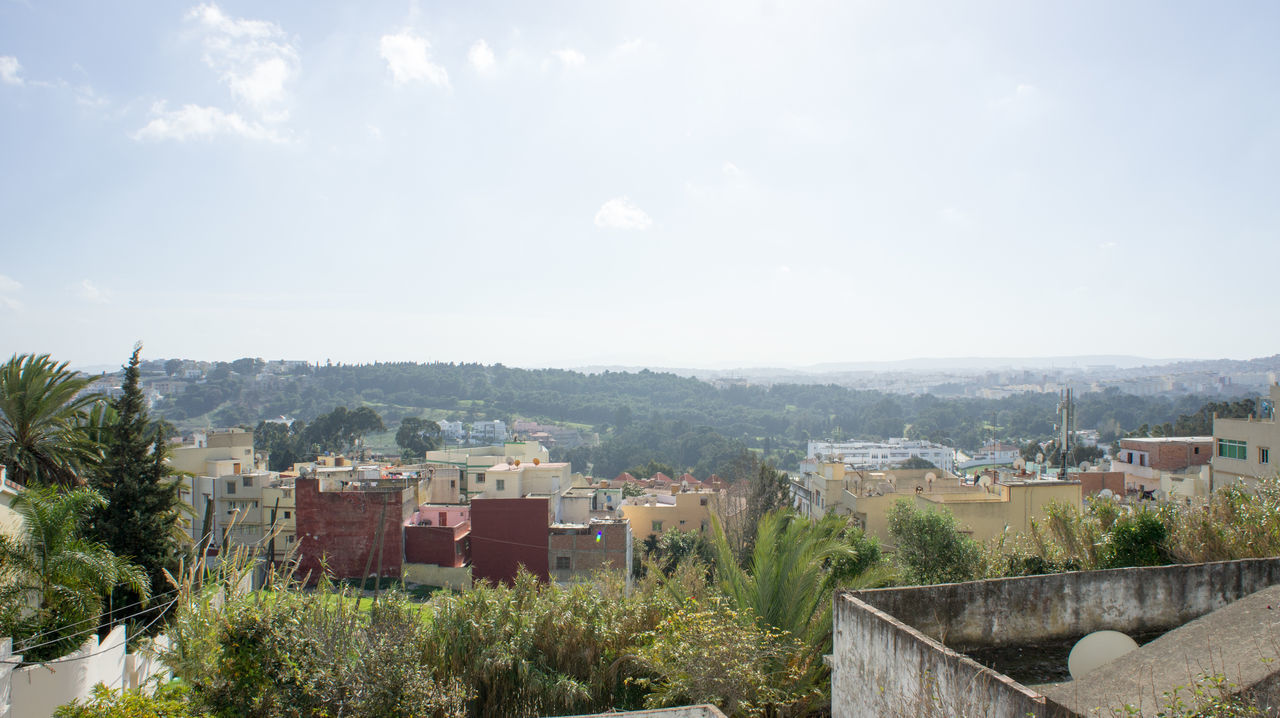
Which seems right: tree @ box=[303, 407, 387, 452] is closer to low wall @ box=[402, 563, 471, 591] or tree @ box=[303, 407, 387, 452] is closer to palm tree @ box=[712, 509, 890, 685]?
low wall @ box=[402, 563, 471, 591]

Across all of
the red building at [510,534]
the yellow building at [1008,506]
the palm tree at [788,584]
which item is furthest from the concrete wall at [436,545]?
the palm tree at [788,584]

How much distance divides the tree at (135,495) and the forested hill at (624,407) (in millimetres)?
81552

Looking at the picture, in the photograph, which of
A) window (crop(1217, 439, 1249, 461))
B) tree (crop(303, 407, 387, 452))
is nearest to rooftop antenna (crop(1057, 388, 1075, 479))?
window (crop(1217, 439, 1249, 461))

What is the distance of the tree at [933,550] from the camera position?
1584 cm

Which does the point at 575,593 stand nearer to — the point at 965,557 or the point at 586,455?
the point at 965,557

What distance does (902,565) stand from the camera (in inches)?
656

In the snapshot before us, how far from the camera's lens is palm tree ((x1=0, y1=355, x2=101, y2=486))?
512 inches

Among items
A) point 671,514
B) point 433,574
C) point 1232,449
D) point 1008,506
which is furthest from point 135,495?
point 1232,449

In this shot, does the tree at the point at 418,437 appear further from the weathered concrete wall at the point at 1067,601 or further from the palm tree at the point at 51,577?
the weathered concrete wall at the point at 1067,601

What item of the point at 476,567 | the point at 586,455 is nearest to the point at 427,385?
the point at 586,455

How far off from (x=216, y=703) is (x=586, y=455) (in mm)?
91491

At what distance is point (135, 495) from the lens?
46.0 feet

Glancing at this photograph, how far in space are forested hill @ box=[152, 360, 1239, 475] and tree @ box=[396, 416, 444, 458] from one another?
65.3 ft

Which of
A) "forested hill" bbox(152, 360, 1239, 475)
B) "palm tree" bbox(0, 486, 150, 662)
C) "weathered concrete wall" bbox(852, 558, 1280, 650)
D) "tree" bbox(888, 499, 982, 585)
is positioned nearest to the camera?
"weathered concrete wall" bbox(852, 558, 1280, 650)
